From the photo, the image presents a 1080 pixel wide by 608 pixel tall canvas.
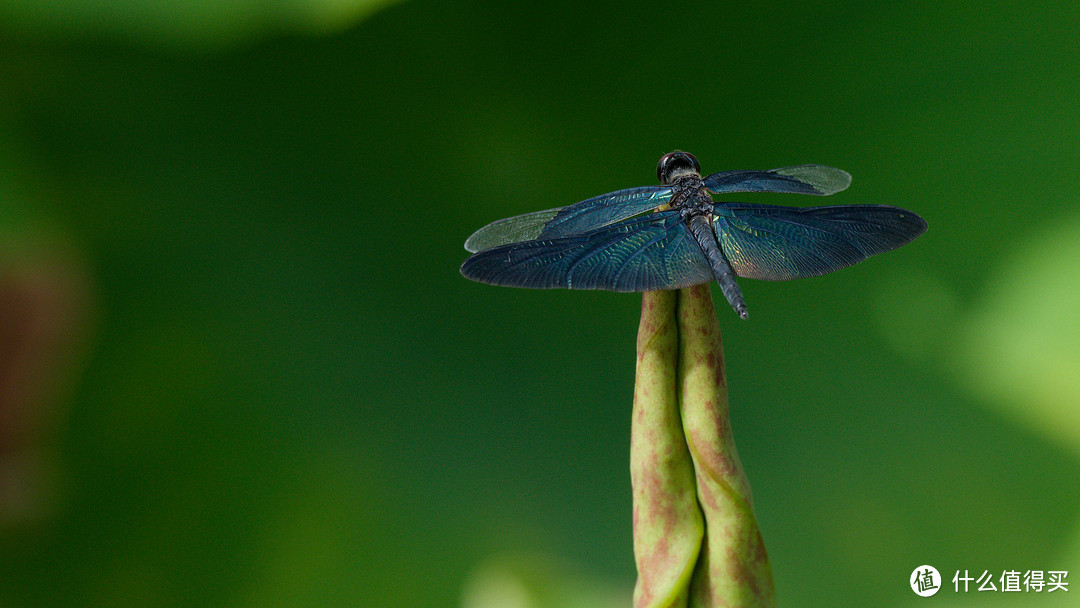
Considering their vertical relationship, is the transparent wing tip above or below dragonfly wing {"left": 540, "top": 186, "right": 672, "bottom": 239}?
above

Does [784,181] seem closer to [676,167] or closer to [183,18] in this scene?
[676,167]

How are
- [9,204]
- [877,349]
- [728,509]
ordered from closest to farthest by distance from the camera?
[728,509]
[9,204]
[877,349]

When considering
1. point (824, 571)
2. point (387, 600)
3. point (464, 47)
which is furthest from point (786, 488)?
point (464, 47)

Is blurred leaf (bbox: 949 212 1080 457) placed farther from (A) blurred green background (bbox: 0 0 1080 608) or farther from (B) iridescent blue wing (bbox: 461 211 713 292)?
(B) iridescent blue wing (bbox: 461 211 713 292)

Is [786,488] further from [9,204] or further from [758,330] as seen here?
[9,204]

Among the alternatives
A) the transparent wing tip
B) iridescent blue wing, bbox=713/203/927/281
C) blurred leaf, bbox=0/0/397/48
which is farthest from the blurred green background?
iridescent blue wing, bbox=713/203/927/281

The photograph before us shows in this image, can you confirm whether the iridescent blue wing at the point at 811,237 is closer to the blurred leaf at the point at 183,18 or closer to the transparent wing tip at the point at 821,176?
the transparent wing tip at the point at 821,176
